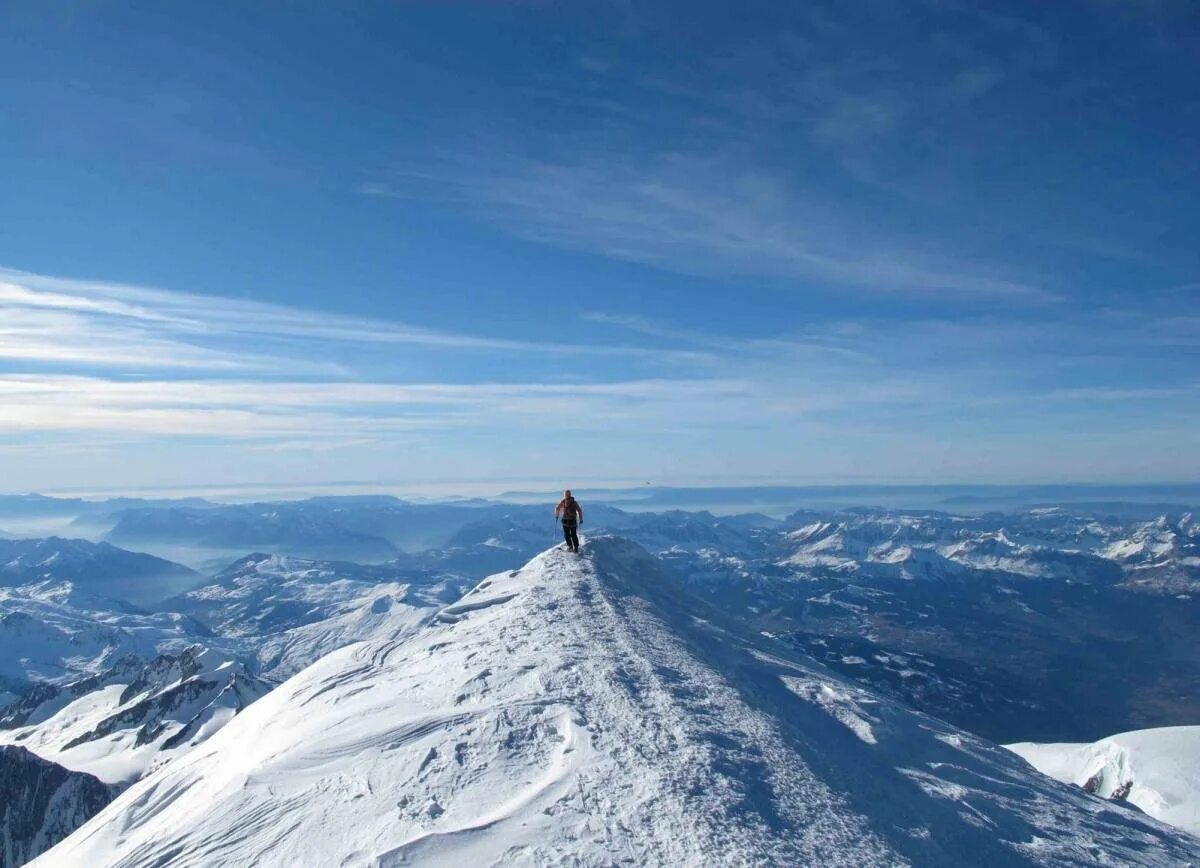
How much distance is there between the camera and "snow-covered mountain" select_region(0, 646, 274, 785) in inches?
5094

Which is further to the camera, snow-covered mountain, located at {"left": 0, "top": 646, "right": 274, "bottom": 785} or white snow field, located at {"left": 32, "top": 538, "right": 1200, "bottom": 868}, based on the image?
snow-covered mountain, located at {"left": 0, "top": 646, "right": 274, "bottom": 785}

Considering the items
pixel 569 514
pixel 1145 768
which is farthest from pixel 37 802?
pixel 1145 768

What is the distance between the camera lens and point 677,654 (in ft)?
70.3

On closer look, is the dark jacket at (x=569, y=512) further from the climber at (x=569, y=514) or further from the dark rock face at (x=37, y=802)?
the dark rock face at (x=37, y=802)

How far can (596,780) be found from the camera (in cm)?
Result: 1247

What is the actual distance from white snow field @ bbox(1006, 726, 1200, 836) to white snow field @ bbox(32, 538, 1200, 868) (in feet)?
71.4

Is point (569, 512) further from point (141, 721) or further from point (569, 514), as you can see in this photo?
point (141, 721)

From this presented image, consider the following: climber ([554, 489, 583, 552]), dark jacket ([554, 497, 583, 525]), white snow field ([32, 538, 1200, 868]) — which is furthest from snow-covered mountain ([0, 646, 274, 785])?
white snow field ([32, 538, 1200, 868])

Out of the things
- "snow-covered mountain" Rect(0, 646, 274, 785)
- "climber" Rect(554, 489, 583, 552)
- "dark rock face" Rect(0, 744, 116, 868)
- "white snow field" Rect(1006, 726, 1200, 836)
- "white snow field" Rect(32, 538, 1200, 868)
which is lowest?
"snow-covered mountain" Rect(0, 646, 274, 785)

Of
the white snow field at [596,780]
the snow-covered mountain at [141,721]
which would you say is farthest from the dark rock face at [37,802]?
the white snow field at [596,780]

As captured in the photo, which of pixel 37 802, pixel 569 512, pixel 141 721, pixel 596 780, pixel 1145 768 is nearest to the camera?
pixel 596 780

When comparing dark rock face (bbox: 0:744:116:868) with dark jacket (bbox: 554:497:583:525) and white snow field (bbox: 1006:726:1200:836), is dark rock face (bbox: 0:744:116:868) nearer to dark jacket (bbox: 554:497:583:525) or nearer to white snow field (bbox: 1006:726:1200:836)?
dark jacket (bbox: 554:497:583:525)

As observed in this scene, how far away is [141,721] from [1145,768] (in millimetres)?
177716

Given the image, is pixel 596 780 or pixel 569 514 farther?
pixel 569 514
